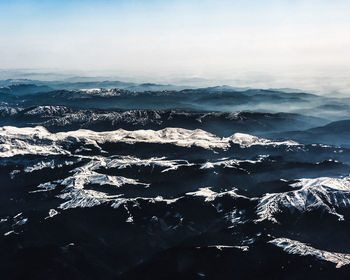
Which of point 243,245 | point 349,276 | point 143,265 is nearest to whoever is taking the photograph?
point 349,276

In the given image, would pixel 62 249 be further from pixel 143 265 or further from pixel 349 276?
pixel 349 276

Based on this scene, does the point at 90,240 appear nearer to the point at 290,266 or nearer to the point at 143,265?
the point at 143,265

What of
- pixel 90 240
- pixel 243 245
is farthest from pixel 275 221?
pixel 90 240

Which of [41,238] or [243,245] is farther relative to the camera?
[41,238]

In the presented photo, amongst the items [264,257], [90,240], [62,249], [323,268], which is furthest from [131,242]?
[323,268]

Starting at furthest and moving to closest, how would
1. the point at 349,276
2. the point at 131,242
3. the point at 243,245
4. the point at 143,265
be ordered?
1. the point at 131,242
2. the point at 243,245
3. the point at 143,265
4. the point at 349,276

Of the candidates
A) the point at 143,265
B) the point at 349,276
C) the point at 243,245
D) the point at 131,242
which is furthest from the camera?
the point at 131,242
